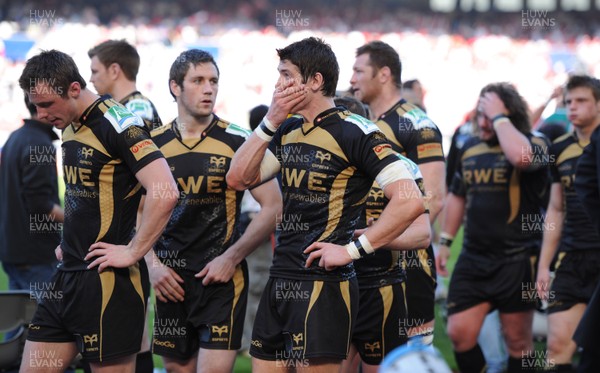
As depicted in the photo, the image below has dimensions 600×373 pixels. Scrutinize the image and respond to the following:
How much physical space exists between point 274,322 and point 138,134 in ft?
4.28

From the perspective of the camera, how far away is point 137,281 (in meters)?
5.60

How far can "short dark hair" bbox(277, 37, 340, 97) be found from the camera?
506 centimetres

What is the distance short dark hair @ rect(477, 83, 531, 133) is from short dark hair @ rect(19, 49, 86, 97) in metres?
4.04

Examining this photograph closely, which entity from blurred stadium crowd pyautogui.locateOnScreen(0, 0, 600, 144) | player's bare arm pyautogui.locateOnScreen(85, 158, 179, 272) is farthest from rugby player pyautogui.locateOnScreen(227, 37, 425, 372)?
blurred stadium crowd pyautogui.locateOnScreen(0, 0, 600, 144)

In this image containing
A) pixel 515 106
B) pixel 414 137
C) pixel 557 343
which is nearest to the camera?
pixel 414 137

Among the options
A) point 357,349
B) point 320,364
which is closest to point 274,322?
point 320,364

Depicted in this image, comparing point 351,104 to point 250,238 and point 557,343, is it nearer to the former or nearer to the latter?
point 250,238

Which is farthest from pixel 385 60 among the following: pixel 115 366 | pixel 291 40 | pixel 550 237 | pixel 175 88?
pixel 291 40

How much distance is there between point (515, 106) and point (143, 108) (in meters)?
3.11

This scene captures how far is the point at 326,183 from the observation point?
5.05 meters

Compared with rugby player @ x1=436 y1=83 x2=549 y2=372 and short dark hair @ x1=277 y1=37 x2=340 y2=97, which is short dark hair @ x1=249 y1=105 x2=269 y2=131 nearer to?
rugby player @ x1=436 y1=83 x2=549 y2=372

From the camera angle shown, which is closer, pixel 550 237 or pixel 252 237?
pixel 252 237

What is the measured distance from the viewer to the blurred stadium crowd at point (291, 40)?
24469mm

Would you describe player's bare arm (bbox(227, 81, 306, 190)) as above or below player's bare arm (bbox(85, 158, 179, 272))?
above
